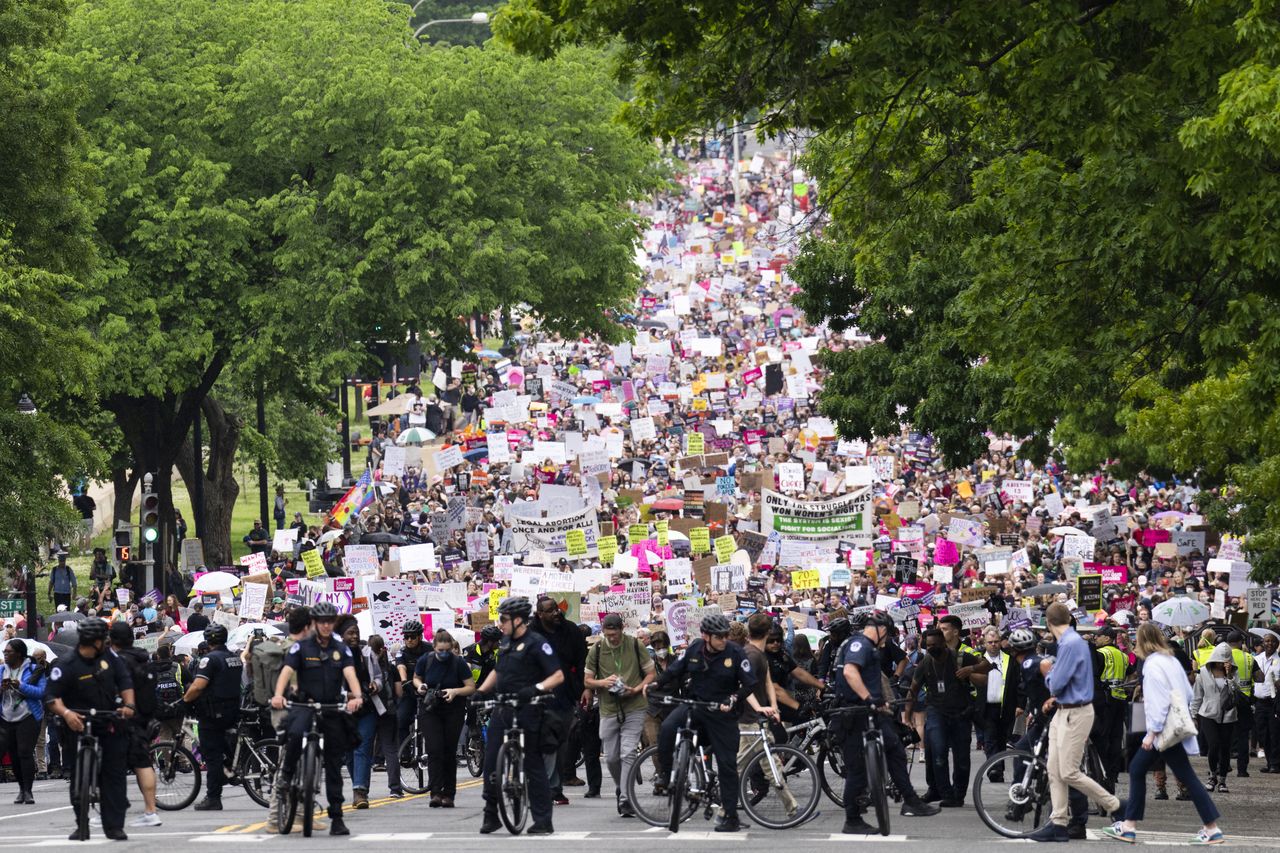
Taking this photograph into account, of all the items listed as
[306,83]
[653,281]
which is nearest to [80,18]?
[306,83]

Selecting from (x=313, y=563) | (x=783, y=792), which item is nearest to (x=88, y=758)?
(x=783, y=792)

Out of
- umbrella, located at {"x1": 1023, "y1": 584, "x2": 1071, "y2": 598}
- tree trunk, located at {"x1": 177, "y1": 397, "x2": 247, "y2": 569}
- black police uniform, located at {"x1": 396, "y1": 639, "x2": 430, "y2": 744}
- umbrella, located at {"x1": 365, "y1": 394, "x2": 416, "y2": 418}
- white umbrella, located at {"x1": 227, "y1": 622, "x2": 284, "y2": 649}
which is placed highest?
umbrella, located at {"x1": 365, "y1": 394, "x2": 416, "y2": 418}

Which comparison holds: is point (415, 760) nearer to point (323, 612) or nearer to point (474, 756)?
point (474, 756)

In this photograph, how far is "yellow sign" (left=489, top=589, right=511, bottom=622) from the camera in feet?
94.8

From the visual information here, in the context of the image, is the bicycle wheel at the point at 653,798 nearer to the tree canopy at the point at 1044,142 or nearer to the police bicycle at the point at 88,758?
the police bicycle at the point at 88,758

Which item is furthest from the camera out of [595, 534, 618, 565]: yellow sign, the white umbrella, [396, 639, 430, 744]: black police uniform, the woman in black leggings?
[595, 534, 618, 565]: yellow sign

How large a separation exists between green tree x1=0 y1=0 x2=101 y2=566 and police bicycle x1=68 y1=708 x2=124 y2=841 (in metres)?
15.0

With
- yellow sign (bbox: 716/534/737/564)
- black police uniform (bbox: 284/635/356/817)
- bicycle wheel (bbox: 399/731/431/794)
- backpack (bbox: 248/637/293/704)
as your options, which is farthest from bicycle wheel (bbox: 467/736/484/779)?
yellow sign (bbox: 716/534/737/564)

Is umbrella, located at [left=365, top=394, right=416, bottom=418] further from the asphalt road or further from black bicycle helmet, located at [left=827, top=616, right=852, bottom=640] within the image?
black bicycle helmet, located at [left=827, top=616, right=852, bottom=640]

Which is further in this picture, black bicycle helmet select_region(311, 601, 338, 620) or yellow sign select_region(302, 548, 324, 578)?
yellow sign select_region(302, 548, 324, 578)

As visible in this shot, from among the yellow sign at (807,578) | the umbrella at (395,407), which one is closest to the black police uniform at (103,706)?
the yellow sign at (807,578)

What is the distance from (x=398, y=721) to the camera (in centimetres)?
1870

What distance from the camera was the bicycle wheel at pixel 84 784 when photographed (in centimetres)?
1476

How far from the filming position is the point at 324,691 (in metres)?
15.0
